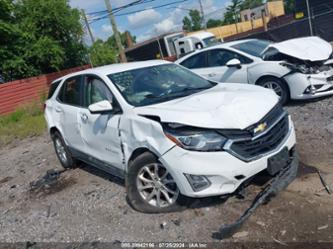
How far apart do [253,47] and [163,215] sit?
568cm

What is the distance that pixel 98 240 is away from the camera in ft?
13.1

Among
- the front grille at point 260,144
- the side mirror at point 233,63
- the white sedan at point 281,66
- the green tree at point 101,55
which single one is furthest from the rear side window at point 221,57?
the green tree at point 101,55

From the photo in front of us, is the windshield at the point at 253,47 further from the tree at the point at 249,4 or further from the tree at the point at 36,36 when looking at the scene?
the tree at the point at 249,4

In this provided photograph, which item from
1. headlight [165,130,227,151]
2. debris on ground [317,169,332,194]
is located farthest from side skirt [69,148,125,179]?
debris on ground [317,169,332,194]

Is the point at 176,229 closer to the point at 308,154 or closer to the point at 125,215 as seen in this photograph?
the point at 125,215

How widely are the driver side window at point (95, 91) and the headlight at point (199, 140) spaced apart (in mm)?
1320

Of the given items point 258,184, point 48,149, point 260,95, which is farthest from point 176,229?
point 48,149

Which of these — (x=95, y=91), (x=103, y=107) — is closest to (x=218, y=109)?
(x=103, y=107)

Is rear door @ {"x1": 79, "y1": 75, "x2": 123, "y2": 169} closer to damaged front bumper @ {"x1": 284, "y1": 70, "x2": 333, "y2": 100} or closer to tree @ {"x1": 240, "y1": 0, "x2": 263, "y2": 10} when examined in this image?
damaged front bumper @ {"x1": 284, "y1": 70, "x2": 333, "y2": 100}

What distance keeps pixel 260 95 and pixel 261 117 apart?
461mm

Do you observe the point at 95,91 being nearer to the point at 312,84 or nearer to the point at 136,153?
the point at 136,153

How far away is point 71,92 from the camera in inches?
232

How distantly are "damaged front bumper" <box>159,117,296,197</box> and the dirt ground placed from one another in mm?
379

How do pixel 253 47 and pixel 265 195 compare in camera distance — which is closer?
pixel 265 195
